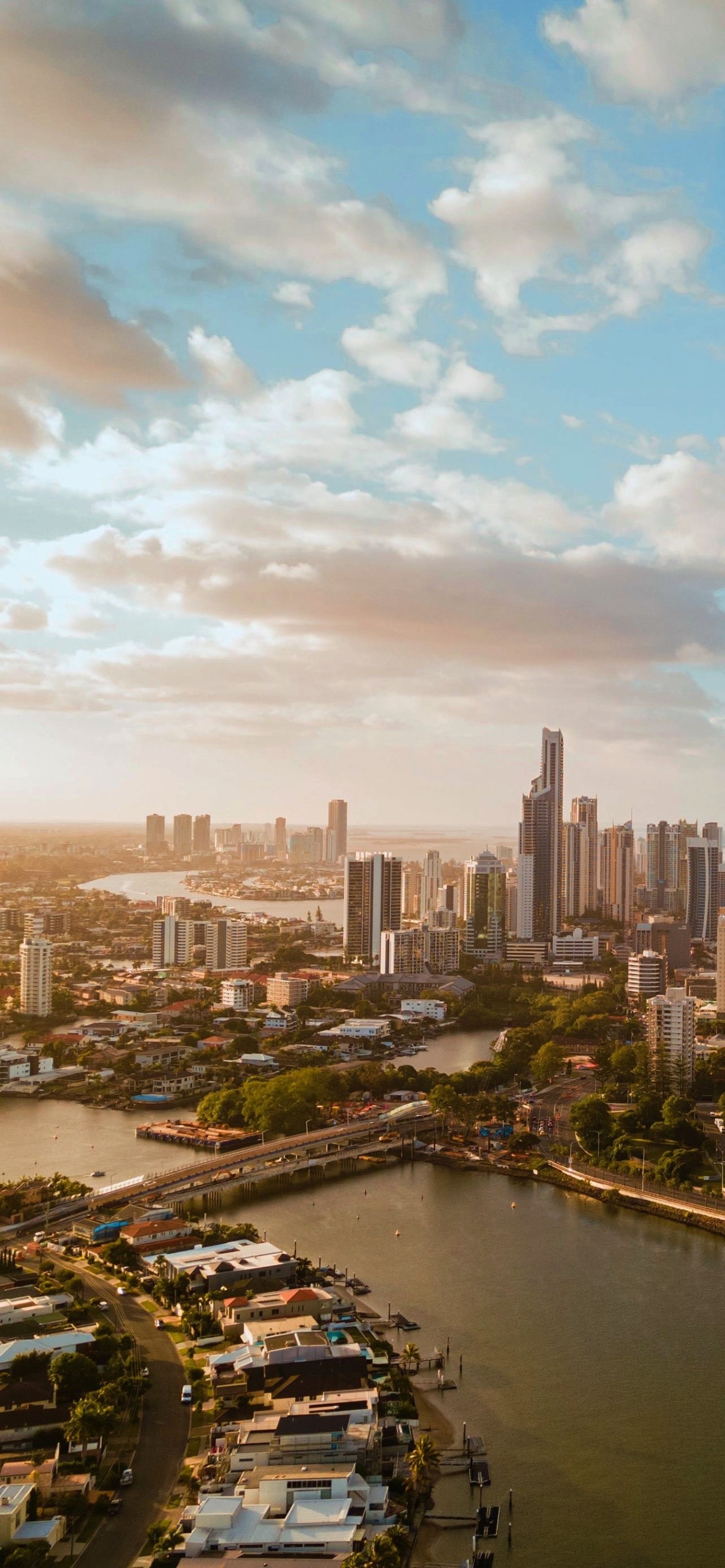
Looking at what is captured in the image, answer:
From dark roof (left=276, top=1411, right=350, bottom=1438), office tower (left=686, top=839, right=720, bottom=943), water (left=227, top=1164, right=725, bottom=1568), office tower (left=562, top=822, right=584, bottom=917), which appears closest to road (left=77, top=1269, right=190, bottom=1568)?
dark roof (left=276, top=1411, right=350, bottom=1438)

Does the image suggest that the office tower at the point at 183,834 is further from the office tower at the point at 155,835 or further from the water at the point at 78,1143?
the water at the point at 78,1143

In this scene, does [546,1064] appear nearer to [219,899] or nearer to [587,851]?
[587,851]

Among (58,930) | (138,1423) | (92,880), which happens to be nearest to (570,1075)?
(138,1423)

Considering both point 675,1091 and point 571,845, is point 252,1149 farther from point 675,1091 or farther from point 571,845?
point 571,845

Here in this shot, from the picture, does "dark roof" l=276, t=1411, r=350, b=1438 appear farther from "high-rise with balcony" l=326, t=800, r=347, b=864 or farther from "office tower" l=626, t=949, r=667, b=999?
"high-rise with balcony" l=326, t=800, r=347, b=864

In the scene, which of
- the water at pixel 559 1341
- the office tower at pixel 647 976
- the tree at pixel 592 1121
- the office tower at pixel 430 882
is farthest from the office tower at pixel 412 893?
the water at pixel 559 1341

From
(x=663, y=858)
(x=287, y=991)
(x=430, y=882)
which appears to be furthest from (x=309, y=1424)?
(x=663, y=858)
